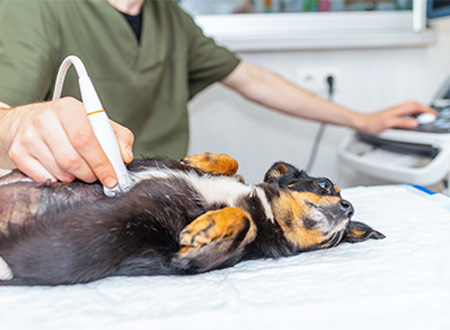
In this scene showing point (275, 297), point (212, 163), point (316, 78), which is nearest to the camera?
point (275, 297)

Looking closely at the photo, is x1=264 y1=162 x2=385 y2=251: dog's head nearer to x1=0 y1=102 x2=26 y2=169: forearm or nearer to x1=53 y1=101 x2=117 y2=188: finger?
x1=53 y1=101 x2=117 y2=188: finger

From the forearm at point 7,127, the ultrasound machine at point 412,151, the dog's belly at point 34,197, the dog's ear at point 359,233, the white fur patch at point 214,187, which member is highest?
the forearm at point 7,127

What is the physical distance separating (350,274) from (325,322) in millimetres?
131

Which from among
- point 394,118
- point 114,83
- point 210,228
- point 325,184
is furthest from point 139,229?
point 394,118

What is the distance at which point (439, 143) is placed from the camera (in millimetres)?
1199

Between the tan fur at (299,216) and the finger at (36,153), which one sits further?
the tan fur at (299,216)

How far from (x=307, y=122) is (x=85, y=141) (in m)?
1.51

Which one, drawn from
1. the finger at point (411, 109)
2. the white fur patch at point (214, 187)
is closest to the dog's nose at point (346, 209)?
the white fur patch at point (214, 187)

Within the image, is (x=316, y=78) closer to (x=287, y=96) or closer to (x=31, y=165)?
(x=287, y=96)

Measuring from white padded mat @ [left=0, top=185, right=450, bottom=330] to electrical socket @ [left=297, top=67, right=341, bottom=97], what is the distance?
4.23 feet

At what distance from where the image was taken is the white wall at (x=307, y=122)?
188cm

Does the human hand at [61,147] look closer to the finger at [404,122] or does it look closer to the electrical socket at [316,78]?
the finger at [404,122]

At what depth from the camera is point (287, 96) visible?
1.57 metres

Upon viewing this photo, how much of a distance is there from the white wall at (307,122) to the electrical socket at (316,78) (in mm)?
12
